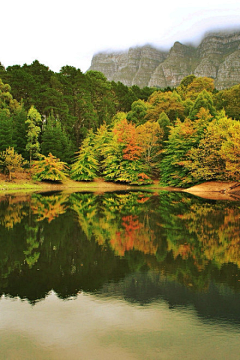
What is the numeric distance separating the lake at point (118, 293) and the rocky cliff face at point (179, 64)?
104m

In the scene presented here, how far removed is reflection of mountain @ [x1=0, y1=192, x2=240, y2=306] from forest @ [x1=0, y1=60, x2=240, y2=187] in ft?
64.1

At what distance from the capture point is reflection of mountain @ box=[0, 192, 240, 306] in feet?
23.1

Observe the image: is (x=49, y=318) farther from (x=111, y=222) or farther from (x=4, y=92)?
(x=4, y=92)

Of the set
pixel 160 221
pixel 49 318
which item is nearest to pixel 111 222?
pixel 160 221

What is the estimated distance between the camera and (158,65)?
138 meters

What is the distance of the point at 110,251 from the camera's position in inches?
377

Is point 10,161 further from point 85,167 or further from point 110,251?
point 110,251

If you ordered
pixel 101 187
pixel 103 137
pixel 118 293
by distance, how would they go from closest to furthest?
pixel 118 293 < pixel 101 187 < pixel 103 137

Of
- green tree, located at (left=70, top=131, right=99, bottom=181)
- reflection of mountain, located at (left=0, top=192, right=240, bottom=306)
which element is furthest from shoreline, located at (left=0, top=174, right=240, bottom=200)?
reflection of mountain, located at (left=0, top=192, right=240, bottom=306)

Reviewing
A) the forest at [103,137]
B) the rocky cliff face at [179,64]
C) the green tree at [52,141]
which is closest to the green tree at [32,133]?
the forest at [103,137]

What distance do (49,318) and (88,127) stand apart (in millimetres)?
47797

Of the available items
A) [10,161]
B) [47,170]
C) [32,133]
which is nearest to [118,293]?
[10,161]

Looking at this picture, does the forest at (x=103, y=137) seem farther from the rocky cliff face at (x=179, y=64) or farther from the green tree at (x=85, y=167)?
the rocky cliff face at (x=179, y=64)

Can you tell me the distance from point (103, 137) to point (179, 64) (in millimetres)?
97634
